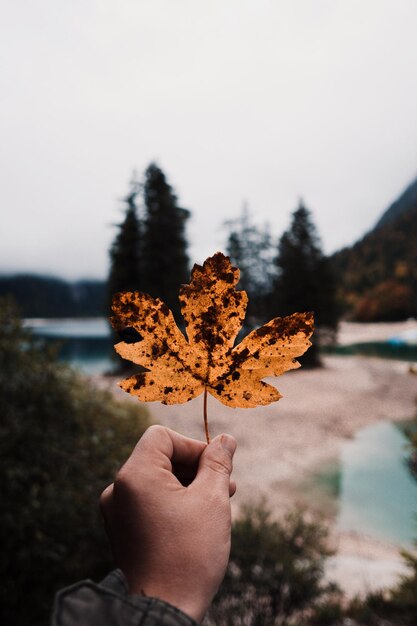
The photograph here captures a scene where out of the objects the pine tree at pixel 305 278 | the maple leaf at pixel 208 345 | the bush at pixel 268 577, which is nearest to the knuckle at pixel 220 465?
the maple leaf at pixel 208 345

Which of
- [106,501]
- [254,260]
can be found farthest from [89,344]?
[106,501]

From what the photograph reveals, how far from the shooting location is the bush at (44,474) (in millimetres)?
2971

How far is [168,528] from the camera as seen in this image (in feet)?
2.44

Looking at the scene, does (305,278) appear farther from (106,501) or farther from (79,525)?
(106,501)

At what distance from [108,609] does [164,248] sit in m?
9.00

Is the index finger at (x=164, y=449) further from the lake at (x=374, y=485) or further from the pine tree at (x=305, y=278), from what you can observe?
the pine tree at (x=305, y=278)

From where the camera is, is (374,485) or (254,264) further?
(254,264)

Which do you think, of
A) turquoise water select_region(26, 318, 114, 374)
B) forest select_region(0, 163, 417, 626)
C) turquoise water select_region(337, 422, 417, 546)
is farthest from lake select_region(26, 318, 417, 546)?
turquoise water select_region(26, 318, 114, 374)

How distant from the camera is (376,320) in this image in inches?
1426

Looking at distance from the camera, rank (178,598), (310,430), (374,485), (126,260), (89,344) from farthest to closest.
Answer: (89,344)
(310,430)
(126,260)
(374,485)
(178,598)

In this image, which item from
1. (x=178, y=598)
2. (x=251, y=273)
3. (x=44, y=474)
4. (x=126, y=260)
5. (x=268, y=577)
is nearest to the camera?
(x=178, y=598)

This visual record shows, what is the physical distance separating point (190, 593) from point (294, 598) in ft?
14.2

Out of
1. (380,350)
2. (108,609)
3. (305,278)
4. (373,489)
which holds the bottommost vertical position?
(373,489)

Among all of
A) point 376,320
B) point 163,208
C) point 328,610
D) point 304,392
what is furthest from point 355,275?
point 328,610
